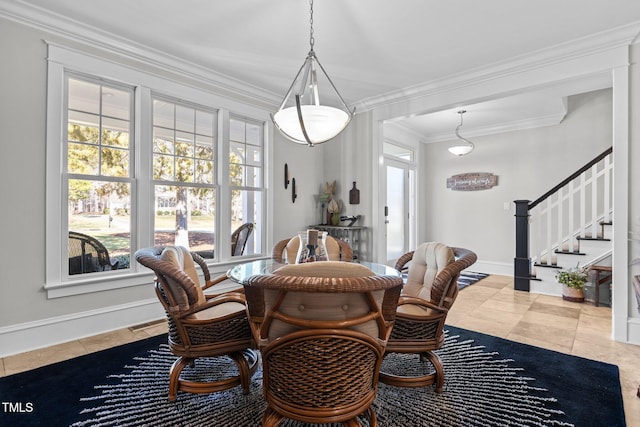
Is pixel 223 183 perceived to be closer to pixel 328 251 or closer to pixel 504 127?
pixel 328 251

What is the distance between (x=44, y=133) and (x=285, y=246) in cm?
217

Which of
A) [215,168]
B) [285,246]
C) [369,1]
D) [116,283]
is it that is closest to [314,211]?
[215,168]

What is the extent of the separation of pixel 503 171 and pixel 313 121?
4.89 metres

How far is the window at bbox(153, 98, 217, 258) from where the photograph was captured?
3547 millimetres

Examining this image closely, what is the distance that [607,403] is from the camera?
6.40ft

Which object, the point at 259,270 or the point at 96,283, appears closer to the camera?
the point at 259,270

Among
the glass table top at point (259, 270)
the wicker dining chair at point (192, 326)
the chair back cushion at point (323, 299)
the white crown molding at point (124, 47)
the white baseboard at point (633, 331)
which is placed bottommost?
the white baseboard at point (633, 331)

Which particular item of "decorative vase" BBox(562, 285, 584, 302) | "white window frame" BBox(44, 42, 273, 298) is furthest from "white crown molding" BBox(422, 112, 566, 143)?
"white window frame" BBox(44, 42, 273, 298)

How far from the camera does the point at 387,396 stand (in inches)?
78.3

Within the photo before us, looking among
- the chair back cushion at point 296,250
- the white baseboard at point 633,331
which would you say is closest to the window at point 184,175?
the chair back cushion at point 296,250

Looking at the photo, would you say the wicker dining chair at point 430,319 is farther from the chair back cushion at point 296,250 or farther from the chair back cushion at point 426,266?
the chair back cushion at point 296,250

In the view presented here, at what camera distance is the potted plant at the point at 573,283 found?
13.8ft

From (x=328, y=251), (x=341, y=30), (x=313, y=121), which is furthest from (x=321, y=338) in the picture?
(x=341, y=30)

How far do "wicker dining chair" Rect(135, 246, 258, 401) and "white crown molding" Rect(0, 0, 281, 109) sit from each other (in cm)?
217
